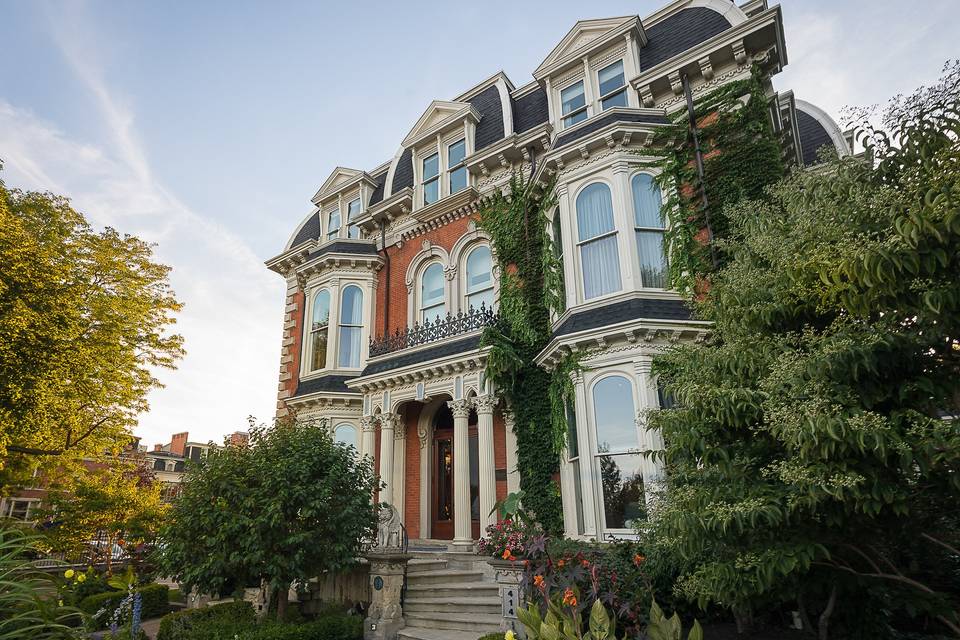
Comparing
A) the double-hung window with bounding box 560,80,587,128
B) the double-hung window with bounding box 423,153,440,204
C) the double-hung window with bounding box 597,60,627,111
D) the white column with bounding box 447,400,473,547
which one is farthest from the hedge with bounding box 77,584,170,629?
the double-hung window with bounding box 597,60,627,111

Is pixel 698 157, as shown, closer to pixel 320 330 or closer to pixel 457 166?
pixel 457 166

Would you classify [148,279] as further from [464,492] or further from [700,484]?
[700,484]

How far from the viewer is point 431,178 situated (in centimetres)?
1762

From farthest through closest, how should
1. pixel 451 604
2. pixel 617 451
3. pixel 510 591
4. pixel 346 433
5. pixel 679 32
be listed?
pixel 346 433 < pixel 679 32 < pixel 617 451 < pixel 451 604 < pixel 510 591

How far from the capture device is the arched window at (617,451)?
394 inches

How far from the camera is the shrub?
367 inches

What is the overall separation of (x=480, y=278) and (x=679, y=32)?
27.0 feet

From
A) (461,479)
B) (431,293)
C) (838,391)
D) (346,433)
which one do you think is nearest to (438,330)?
(431,293)

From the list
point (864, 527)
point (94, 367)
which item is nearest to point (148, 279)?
point (94, 367)

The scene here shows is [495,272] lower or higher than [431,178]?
lower

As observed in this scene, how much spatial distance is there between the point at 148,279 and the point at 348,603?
47.1 ft

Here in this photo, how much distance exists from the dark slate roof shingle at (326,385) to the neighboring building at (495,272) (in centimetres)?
5

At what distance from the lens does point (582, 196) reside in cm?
1227

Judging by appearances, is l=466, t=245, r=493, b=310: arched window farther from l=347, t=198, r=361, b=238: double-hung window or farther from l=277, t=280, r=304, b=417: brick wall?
l=277, t=280, r=304, b=417: brick wall
